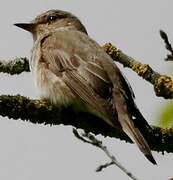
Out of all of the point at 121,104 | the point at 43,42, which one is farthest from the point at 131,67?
the point at 43,42

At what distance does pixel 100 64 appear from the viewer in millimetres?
6449

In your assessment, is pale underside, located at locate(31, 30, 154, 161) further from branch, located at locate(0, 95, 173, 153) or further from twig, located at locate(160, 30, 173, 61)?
twig, located at locate(160, 30, 173, 61)

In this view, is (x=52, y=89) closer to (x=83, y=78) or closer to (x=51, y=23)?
(x=83, y=78)

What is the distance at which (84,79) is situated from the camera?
609cm

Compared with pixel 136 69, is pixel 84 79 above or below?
below

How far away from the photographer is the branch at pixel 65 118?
4.43 metres

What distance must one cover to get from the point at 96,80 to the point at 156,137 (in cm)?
132

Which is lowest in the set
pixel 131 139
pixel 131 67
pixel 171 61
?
pixel 131 139

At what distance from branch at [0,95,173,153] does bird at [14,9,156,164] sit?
0.29 feet

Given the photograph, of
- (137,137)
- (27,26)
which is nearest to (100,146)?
(137,137)

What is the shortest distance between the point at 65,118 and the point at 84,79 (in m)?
1.22

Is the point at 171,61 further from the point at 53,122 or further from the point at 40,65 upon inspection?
the point at 40,65

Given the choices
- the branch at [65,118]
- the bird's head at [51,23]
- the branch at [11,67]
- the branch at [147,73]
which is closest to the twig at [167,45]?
the branch at [147,73]

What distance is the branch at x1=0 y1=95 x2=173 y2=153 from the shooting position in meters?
4.43
